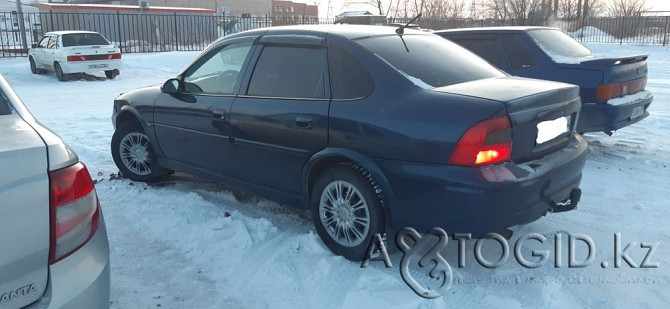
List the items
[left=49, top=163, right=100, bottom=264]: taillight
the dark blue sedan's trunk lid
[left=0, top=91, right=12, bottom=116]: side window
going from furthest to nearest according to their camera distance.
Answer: the dark blue sedan's trunk lid
[left=0, top=91, right=12, bottom=116]: side window
[left=49, top=163, right=100, bottom=264]: taillight

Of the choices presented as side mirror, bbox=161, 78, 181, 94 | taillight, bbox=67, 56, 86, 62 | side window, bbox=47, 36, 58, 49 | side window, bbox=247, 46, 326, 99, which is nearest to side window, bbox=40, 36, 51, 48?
side window, bbox=47, 36, 58, 49

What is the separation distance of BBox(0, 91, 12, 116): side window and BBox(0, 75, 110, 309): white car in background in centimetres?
51

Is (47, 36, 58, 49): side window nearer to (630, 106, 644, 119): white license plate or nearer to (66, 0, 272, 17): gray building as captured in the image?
(630, 106, 644, 119): white license plate

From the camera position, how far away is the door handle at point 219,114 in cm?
432

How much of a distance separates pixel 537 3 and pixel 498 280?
30.4m

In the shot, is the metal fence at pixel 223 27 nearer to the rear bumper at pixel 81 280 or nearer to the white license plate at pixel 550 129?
the white license plate at pixel 550 129

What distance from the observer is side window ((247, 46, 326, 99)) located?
12.6ft

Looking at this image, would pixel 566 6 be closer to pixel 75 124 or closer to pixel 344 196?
pixel 75 124

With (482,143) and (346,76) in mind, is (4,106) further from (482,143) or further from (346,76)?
(482,143)

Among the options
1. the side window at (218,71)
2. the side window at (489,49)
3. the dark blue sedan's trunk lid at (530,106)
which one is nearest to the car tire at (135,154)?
the side window at (218,71)

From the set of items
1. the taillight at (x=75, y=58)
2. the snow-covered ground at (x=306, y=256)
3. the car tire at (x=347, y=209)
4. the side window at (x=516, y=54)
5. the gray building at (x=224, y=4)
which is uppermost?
the gray building at (x=224, y=4)

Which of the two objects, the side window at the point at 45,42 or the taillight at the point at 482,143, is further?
the side window at the point at 45,42

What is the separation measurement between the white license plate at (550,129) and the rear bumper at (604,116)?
2.53m

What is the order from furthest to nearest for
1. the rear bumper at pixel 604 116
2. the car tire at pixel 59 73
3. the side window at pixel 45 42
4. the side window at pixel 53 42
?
the side window at pixel 45 42, the side window at pixel 53 42, the car tire at pixel 59 73, the rear bumper at pixel 604 116
